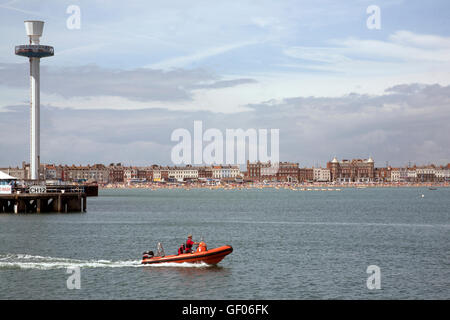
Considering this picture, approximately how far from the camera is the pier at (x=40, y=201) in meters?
81.4

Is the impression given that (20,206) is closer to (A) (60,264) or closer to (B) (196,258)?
(A) (60,264)

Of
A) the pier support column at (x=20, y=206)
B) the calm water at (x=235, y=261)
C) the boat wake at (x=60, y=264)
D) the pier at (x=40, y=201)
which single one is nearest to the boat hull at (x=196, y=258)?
the boat wake at (x=60, y=264)

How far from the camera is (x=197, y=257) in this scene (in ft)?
125

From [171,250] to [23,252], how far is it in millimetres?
11013

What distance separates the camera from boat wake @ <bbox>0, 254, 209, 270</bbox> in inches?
1528

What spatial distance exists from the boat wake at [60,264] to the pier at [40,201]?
132 ft

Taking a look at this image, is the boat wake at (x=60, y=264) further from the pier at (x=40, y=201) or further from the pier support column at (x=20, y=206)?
the pier support column at (x=20, y=206)

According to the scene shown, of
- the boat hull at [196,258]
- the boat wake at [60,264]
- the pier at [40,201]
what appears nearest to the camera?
Answer: the boat hull at [196,258]

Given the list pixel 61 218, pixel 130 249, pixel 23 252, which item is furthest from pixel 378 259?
pixel 61 218

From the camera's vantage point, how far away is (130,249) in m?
48.2

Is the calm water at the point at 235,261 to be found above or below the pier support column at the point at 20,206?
below

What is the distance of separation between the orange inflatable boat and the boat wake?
0.95 feet
